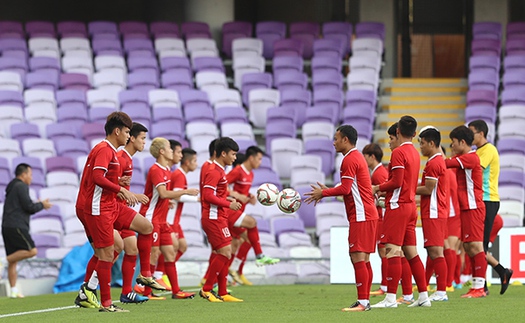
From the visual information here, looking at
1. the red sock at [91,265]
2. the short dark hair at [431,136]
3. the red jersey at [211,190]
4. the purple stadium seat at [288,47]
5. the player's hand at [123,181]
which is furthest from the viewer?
the purple stadium seat at [288,47]

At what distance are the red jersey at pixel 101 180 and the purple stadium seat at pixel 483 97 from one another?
13719mm

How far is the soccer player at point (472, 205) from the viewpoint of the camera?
12367 millimetres

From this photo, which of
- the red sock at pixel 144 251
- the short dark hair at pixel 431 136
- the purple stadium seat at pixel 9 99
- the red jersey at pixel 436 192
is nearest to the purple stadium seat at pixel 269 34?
the purple stadium seat at pixel 9 99

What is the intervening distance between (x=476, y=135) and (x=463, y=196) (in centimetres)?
92

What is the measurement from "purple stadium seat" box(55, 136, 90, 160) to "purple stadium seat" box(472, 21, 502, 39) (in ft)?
33.6

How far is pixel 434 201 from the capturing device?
11.4 m

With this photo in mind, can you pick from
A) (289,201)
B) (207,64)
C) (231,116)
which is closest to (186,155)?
(289,201)

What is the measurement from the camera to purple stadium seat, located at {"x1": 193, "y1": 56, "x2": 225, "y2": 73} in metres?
A: 23.7

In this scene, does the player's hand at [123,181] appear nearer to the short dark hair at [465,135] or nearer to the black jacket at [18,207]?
the short dark hair at [465,135]

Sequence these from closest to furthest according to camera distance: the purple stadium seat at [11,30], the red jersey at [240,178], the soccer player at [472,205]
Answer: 1. the soccer player at [472,205]
2. the red jersey at [240,178]
3. the purple stadium seat at [11,30]

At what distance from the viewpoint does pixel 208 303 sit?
38.3ft

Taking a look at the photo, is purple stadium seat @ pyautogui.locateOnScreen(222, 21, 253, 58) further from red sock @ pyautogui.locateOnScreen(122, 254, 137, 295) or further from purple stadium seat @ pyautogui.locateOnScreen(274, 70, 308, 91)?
red sock @ pyautogui.locateOnScreen(122, 254, 137, 295)

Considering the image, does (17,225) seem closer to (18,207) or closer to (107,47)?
(18,207)

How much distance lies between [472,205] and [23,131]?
11286 mm
